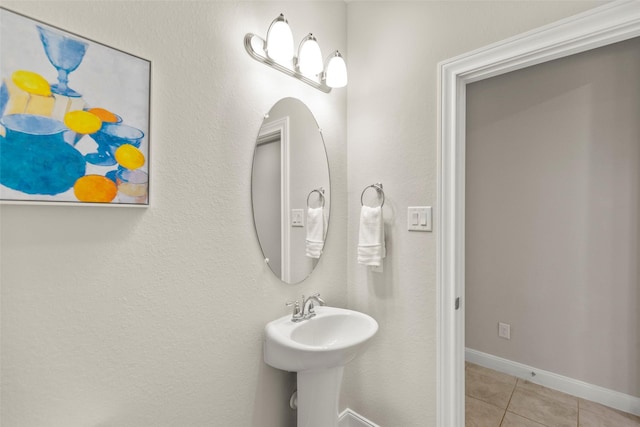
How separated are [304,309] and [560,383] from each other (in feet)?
6.55

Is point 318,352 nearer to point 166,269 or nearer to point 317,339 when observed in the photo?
point 317,339

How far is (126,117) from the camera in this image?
102 centimetres

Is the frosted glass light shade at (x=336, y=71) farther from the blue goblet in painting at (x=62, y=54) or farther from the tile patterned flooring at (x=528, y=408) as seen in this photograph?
the tile patterned flooring at (x=528, y=408)

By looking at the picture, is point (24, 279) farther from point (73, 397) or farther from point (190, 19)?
point (190, 19)

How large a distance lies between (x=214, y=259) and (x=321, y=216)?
623 mm

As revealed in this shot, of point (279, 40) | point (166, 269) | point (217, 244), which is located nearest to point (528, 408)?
point (217, 244)

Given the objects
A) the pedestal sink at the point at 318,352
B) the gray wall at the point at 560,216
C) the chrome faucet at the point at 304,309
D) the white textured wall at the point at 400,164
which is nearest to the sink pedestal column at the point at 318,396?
the pedestal sink at the point at 318,352

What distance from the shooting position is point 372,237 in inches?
63.8

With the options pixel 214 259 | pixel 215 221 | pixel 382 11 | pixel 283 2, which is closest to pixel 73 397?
pixel 214 259

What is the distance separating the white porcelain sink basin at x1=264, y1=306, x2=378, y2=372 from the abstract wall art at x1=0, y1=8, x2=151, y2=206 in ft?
2.46

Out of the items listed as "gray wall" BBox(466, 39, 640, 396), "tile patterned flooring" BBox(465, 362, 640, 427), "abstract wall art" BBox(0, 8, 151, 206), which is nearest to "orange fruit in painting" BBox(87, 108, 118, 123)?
"abstract wall art" BBox(0, 8, 151, 206)

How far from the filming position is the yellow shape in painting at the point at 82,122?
91 centimetres

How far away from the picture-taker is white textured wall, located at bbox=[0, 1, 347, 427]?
888mm

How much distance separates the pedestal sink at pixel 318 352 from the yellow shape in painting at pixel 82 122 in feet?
3.20
